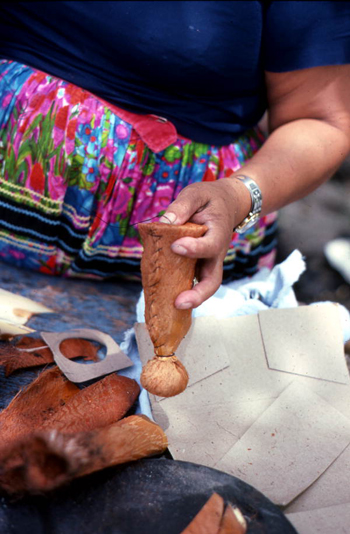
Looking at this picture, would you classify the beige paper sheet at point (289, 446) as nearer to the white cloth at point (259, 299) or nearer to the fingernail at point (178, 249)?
the white cloth at point (259, 299)

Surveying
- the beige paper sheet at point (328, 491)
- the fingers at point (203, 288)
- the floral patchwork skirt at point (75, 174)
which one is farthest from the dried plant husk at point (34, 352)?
the beige paper sheet at point (328, 491)

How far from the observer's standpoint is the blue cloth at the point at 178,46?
1.27 meters

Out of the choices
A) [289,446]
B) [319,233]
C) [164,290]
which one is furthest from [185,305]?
[319,233]

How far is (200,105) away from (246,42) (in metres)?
0.21

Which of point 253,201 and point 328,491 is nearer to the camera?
point 328,491

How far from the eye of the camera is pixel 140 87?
1.40 meters

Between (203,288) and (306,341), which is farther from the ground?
(203,288)

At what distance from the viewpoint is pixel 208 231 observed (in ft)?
3.03

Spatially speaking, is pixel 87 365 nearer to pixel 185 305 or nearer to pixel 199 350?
pixel 199 350

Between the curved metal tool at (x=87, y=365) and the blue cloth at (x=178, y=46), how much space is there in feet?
2.02

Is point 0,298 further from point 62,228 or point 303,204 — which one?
point 303,204

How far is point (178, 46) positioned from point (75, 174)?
0.42 m

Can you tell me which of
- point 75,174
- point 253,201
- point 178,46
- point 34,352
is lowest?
point 34,352

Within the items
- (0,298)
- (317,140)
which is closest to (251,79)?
(317,140)
